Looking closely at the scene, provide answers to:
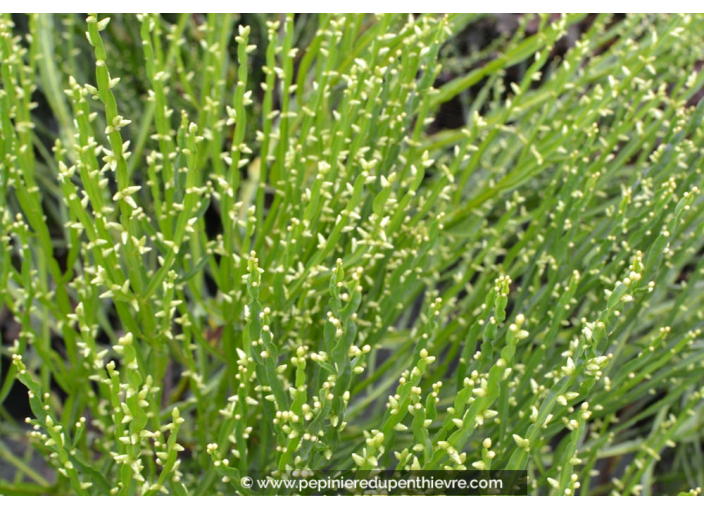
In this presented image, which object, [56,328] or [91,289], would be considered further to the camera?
[56,328]

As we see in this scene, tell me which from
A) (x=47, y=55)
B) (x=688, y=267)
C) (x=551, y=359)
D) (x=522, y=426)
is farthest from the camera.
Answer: (x=688, y=267)

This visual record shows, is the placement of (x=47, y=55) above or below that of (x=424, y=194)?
above

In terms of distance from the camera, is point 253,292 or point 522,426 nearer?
point 253,292

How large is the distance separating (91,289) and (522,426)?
486 millimetres

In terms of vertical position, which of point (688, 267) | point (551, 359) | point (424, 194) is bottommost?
point (688, 267)

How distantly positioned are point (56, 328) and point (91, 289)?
0.34 meters

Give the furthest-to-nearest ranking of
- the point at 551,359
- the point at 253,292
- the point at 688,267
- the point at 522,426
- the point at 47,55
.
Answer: the point at 688,267 → the point at 47,55 → the point at 551,359 → the point at 522,426 → the point at 253,292

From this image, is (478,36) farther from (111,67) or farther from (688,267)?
(111,67)

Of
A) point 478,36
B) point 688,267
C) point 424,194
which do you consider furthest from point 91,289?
point 688,267

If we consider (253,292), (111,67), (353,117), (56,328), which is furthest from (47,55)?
(253,292)

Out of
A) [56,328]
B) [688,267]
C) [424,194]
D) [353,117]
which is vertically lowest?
[688,267]

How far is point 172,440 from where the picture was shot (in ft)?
1.71

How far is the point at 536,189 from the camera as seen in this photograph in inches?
40.2

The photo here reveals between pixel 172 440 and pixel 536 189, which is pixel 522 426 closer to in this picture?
pixel 172 440
